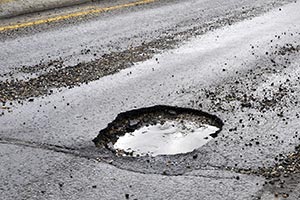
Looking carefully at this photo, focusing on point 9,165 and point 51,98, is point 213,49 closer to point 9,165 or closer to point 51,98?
point 51,98

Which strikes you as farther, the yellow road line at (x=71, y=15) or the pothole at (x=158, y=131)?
the yellow road line at (x=71, y=15)

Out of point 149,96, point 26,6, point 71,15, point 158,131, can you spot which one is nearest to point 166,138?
point 158,131

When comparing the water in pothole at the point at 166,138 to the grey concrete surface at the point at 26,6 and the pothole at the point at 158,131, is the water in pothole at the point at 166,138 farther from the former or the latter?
the grey concrete surface at the point at 26,6

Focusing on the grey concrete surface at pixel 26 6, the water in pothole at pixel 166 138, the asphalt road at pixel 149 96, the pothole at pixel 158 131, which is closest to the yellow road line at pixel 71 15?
the asphalt road at pixel 149 96

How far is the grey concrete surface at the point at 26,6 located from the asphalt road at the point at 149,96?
16.8 inches

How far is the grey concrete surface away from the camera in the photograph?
1045cm

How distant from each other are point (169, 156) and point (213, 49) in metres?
3.80

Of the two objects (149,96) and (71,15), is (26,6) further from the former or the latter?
(149,96)

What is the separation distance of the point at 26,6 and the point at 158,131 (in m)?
6.79

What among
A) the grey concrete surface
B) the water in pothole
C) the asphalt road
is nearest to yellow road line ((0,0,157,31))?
the asphalt road

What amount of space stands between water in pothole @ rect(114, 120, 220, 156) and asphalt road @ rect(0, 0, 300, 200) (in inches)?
6.3

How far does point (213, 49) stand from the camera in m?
8.03

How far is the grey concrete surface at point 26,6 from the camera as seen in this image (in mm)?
10445

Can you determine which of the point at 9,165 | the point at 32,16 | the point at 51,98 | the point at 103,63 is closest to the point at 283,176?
the point at 9,165
